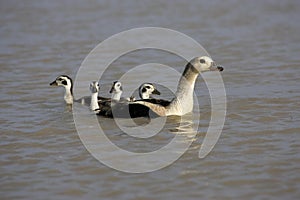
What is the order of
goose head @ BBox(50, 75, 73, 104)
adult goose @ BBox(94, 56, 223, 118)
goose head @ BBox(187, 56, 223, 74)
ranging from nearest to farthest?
adult goose @ BBox(94, 56, 223, 118) < goose head @ BBox(187, 56, 223, 74) < goose head @ BBox(50, 75, 73, 104)

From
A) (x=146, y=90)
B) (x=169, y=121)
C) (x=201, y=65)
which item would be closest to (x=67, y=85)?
(x=146, y=90)

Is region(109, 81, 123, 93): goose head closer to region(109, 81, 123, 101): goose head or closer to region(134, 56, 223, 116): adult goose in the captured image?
region(109, 81, 123, 101): goose head

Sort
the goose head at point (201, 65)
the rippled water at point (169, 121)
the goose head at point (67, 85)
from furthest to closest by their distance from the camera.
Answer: the goose head at point (67, 85) < the goose head at point (201, 65) < the rippled water at point (169, 121)

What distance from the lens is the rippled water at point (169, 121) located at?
6500 millimetres

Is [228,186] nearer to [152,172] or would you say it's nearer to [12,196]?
[152,172]

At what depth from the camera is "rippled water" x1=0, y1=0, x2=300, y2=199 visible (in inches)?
256

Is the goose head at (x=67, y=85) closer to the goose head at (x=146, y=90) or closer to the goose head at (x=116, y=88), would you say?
the goose head at (x=116, y=88)

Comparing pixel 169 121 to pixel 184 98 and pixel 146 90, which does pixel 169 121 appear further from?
pixel 146 90

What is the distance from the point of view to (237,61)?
12234 mm

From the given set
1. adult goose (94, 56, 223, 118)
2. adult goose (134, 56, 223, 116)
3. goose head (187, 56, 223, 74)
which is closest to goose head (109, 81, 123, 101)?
adult goose (94, 56, 223, 118)

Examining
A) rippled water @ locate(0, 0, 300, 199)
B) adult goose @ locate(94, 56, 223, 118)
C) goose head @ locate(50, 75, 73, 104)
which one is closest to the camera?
rippled water @ locate(0, 0, 300, 199)

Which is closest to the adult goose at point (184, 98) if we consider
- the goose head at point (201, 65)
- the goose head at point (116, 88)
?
the goose head at point (201, 65)

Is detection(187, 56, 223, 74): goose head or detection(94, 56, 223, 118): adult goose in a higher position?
detection(187, 56, 223, 74): goose head

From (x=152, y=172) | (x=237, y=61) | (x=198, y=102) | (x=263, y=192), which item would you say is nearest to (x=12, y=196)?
(x=152, y=172)
